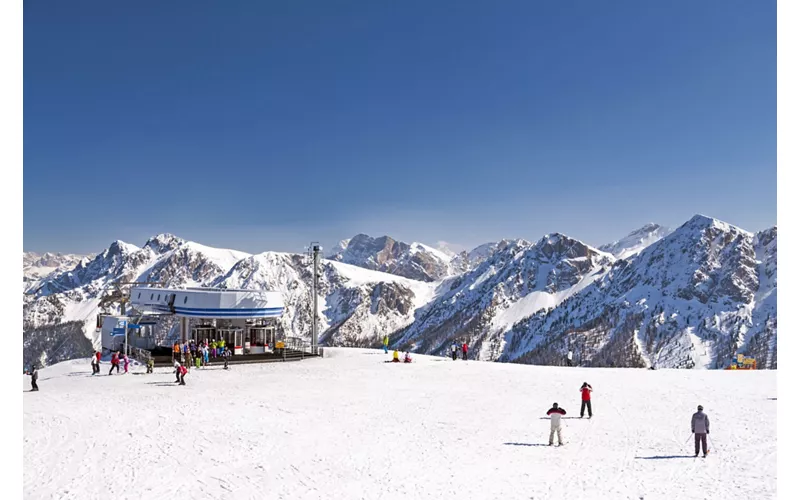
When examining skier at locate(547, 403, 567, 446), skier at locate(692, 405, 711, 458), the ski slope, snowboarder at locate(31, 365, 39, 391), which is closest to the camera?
the ski slope

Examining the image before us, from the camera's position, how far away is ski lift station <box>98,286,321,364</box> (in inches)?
1794

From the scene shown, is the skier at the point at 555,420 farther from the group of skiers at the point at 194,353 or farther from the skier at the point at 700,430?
the group of skiers at the point at 194,353

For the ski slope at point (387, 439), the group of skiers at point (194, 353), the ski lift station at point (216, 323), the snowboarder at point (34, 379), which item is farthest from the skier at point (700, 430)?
the ski lift station at point (216, 323)

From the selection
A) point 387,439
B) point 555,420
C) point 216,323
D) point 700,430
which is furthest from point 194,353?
point 700,430

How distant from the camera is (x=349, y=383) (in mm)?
31594

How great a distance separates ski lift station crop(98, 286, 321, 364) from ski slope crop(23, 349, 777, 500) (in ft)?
43.4

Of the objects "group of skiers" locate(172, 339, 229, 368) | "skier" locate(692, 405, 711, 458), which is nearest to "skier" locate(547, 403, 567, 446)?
"skier" locate(692, 405, 711, 458)

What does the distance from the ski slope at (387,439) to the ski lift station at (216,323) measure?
13222mm

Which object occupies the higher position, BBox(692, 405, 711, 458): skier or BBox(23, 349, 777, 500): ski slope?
BBox(692, 405, 711, 458): skier

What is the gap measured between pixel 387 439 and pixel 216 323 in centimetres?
3268

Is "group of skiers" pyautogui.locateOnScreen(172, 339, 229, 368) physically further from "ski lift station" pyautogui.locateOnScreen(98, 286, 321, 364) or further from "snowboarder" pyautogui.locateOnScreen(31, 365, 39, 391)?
"snowboarder" pyautogui.locateOnScreen(31, 365, 39, 391)

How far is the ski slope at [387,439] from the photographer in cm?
1488
